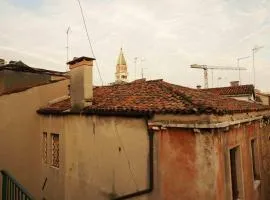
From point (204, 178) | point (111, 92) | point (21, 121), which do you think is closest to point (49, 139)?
point (21, 121)

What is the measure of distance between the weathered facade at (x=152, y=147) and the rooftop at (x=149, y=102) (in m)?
0.02

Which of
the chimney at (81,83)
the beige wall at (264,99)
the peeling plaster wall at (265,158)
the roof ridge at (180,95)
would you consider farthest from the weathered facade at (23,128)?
the beige wall at (264,99)

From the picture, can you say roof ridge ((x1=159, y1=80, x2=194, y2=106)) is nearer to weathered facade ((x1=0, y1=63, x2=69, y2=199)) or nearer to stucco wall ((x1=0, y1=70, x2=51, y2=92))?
weathered facade ((x1=0, y1=63, x2=69, y2=199))

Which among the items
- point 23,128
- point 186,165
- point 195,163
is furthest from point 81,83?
point 195,163

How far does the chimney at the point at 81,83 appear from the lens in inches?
380

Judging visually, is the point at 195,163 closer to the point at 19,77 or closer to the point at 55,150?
the point at 55,150

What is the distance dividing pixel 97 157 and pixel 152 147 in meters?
2.43

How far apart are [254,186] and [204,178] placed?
411cm

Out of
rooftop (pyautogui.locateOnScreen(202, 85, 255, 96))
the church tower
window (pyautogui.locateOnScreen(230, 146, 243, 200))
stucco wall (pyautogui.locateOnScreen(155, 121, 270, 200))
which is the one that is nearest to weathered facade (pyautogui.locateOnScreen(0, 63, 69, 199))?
stucco wall (pyautogui.locateOnScreen(155, 121, 270, 200))

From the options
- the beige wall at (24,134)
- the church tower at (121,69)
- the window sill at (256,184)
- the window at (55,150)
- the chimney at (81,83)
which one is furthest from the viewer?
the church tower at (121,69)

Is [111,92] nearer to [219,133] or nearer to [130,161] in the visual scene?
[130,161]

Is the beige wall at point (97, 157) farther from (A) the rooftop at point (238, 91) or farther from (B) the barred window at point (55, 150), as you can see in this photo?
(A) the rooftop at point (238, 91)

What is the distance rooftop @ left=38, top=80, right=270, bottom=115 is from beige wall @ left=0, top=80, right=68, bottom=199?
535 millimetres

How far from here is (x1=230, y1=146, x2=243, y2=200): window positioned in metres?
8.21
